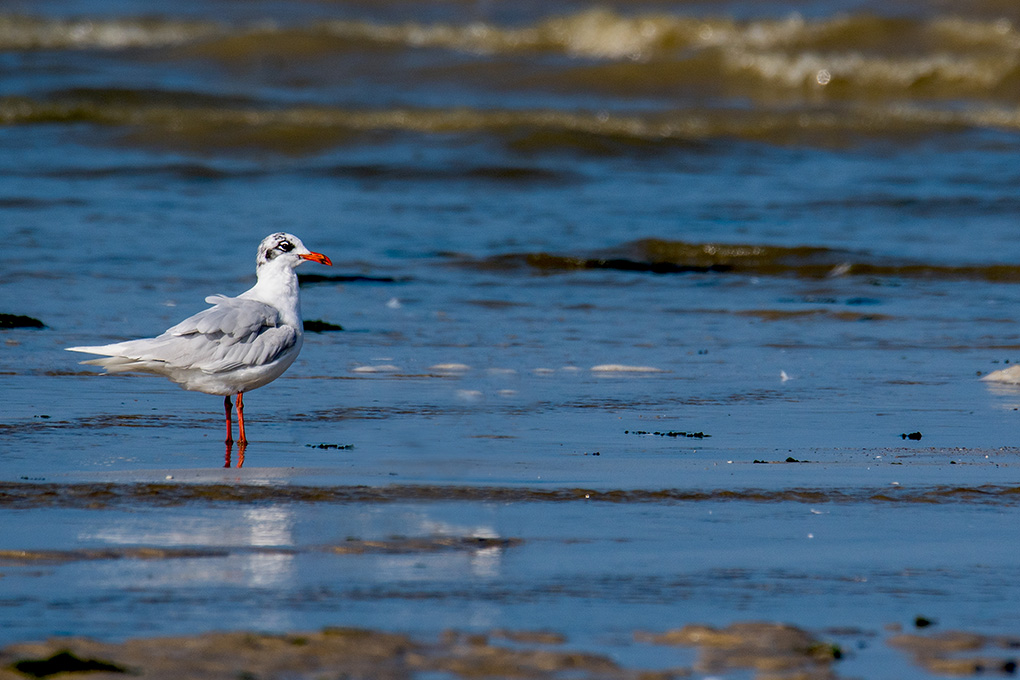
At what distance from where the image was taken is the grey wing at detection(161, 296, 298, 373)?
4.77m

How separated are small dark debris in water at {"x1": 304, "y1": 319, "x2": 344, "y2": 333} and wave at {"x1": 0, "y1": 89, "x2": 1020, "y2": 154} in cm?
726

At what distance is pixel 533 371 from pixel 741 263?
12.9 ft

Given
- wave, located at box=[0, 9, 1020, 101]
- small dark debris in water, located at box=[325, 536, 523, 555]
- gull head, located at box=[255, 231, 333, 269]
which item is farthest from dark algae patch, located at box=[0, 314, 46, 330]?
wave, located at box=[0, 9, 1020, 101]

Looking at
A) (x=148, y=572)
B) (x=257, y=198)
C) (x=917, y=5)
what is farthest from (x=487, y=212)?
(x=917, y=5)

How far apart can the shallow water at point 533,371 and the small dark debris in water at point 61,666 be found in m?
0.18

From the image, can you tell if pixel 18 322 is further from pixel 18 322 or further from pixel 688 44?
pixel 688 44

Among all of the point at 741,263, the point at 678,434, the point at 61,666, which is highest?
the point at 741,263

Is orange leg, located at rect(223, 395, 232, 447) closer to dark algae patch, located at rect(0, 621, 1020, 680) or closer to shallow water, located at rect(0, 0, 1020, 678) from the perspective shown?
shallow water, located at rect(0, 0, 1020, 678)

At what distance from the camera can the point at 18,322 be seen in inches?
263

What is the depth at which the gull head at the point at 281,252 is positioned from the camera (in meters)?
5.22

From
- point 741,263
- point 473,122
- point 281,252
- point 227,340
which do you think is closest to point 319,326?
point 281,252

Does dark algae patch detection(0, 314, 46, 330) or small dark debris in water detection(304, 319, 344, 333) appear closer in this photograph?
dark algae patch detection(0, 314, 46, 330)

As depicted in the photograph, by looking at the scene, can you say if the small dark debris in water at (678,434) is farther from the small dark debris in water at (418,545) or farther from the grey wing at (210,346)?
the small dark debris in water at (418,545)

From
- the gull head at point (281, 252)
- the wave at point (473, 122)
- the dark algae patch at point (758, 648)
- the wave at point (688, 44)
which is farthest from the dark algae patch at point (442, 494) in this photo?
the wave at point (688, 44)
